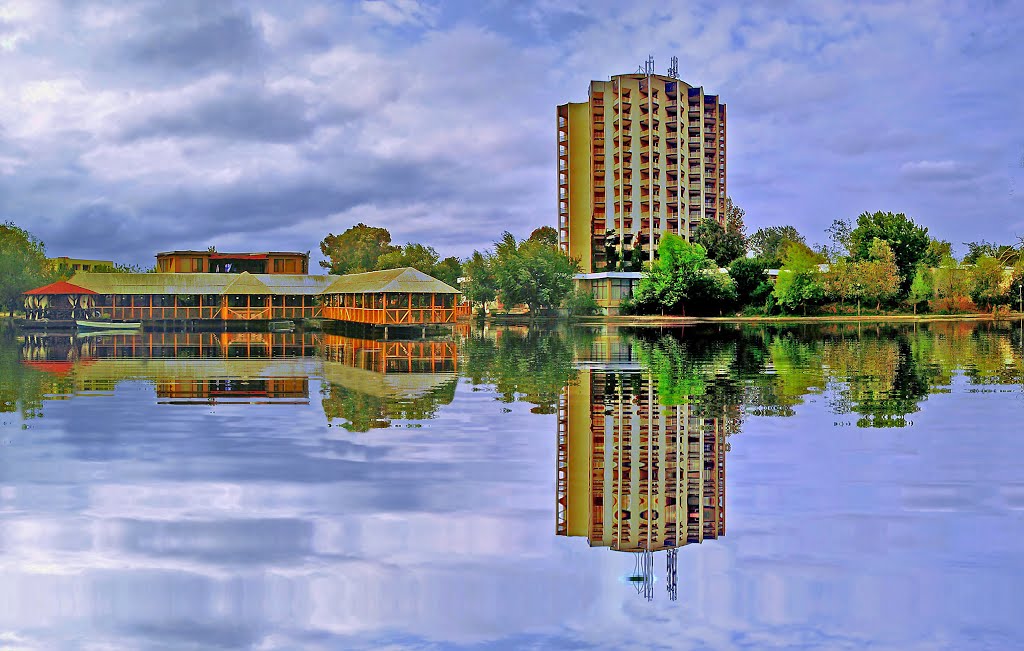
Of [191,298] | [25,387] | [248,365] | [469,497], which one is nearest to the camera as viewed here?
[469,497]

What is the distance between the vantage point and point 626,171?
119 meters

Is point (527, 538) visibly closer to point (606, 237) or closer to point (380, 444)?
point (380, 444)

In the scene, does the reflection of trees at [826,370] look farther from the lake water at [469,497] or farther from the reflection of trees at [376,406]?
the reflection of trees at [376,406]

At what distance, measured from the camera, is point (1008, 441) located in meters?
16.2

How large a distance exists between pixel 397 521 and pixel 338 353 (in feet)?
109

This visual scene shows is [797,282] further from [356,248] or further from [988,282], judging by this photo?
[356,248]

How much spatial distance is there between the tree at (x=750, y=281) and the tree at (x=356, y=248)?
1601 inches

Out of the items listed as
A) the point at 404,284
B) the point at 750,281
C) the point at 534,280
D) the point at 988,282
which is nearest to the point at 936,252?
the point at 988,282

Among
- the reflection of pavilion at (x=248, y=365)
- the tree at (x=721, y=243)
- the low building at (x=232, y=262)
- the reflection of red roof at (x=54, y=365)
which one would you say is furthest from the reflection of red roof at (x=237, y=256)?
the reflection of red roof at (x=54, y=365)

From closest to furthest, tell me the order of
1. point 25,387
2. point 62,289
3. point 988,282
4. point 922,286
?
point 25,387, point 62,289, point 922,286, point 988,282

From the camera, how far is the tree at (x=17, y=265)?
9825 cm

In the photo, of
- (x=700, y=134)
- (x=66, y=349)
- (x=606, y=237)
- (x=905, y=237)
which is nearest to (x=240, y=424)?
(x=66, y=349)

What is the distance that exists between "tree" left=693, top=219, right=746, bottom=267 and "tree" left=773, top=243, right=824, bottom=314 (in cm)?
921

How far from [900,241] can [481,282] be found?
1774 inches
